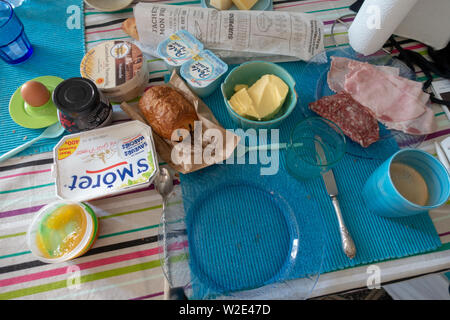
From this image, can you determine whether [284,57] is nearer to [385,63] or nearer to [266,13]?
[266,13]

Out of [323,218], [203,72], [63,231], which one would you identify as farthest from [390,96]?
[63,231]

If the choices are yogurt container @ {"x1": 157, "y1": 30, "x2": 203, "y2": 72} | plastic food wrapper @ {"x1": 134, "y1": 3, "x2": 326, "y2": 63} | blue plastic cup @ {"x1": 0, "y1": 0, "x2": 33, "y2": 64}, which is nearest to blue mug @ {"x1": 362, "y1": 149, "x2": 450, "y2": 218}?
plastic food wrapper @ {"x1": 134, "y1": 3, "x2": 326, "y2": 63}

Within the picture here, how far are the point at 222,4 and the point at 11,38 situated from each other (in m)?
Answer: 0.57

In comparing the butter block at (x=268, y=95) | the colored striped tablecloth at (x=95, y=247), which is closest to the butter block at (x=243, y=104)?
the butter block at (x=268, y=95)

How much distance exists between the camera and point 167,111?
1.96 ft

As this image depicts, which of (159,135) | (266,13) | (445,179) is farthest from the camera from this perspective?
(266,13)

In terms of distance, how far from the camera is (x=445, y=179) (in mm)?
499

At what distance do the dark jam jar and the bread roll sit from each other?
101mm

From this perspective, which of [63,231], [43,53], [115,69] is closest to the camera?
[63,231]

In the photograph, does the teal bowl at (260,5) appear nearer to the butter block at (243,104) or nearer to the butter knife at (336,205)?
the butter block at (243,104)

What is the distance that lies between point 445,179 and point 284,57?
1.58ft

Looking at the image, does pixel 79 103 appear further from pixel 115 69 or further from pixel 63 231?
pixel 63 231

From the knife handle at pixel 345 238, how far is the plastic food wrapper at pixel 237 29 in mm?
420

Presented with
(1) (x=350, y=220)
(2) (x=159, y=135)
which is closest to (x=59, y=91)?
(2) (x=159, y=135)
